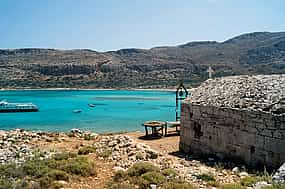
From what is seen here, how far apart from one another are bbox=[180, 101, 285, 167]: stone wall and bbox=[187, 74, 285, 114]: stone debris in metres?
0.23

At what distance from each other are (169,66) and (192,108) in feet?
351

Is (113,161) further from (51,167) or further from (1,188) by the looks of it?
(1,188)

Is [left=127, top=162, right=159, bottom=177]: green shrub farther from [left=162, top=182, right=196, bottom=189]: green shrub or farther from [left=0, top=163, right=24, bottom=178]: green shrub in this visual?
[left=0, top=163, right=24, bottom=178]: green shrub

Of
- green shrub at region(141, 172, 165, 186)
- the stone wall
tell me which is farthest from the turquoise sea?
green shrub at region(141, 172, 165, 186)

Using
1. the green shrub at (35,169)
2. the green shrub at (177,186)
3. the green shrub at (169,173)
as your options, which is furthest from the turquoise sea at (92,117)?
the green shrub at (177,186)

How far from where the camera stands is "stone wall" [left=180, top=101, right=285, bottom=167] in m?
8.64

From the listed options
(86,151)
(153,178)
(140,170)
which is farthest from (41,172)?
(86,151)

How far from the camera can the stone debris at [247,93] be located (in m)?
9.09

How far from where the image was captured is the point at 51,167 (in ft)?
28.7

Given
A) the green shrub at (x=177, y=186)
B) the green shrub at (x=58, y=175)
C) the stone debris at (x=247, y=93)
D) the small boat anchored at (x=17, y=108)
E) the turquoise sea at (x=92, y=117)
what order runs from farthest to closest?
the small boat anchored at (x=17, y=108)
the turquoise sea at (x=92, y=117)
the stone debris at (x=247, y=93)
the green shrub at (x=58, y=175)
the green shrub at (x=177, y=186)

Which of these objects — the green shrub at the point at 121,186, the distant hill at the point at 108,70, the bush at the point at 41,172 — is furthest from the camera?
the distant hill at the point at 108,70

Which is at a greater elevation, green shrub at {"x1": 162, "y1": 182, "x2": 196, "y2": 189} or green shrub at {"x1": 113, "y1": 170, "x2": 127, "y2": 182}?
green shrub at {"x1": 162, "y1": 182, "x2": 196, "y2": 189}

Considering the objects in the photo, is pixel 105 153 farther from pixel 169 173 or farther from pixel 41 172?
pixel 169 173

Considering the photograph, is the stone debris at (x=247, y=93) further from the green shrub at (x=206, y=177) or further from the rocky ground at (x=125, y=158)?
the green shrub at (x=206, y=177)
